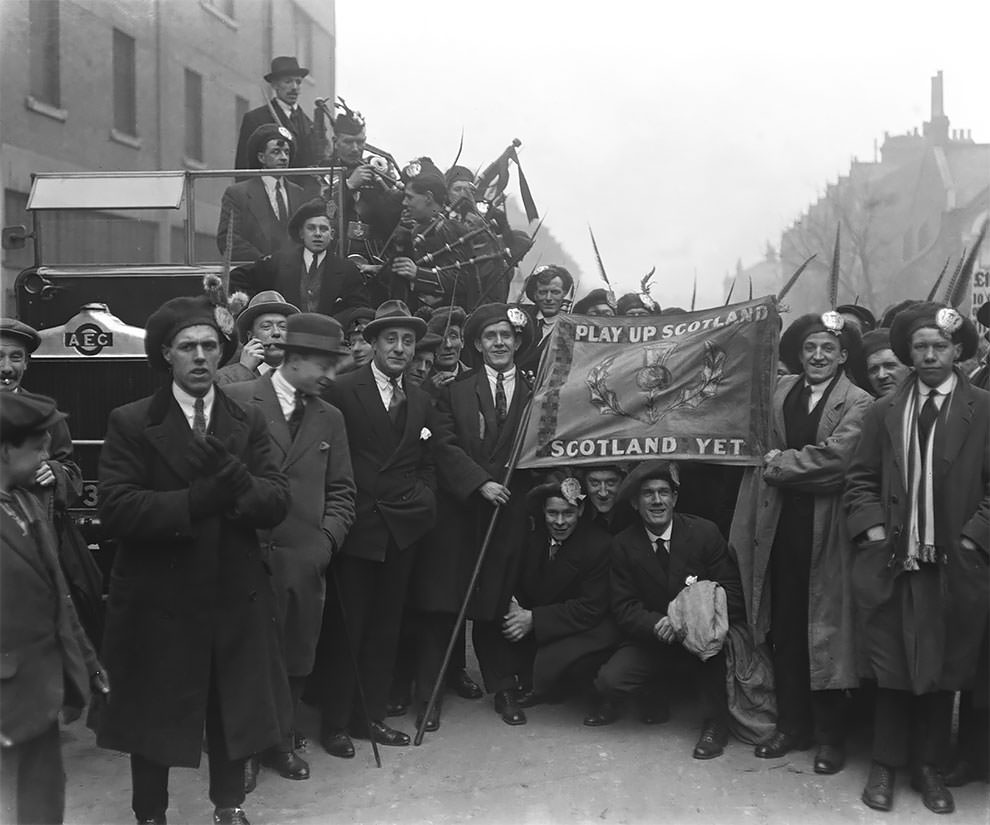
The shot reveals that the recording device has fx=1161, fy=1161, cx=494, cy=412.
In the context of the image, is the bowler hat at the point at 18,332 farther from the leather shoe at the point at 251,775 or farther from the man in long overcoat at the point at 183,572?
the leather shoe at the point at 251,775

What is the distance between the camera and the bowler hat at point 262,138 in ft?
26.2

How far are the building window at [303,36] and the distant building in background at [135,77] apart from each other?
0.05ft

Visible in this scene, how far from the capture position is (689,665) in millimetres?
5895

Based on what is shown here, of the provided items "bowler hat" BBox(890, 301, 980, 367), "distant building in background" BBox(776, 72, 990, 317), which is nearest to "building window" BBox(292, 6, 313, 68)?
"bowler hat" BBox(890, 301, 980, 367)

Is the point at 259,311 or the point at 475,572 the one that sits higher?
the point at 259,311

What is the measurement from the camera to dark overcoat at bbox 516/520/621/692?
6.01 m

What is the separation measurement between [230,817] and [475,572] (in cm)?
187

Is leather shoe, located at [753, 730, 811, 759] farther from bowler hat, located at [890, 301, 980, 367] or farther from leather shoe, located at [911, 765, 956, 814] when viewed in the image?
bowler hat, located at [890, 301, 980, 367]

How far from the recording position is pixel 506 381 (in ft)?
20.7

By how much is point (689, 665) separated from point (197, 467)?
2.96m

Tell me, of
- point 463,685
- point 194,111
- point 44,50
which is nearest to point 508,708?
point 463,685

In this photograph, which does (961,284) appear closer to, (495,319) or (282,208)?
(495,319)

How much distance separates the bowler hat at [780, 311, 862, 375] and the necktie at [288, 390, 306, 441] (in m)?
2.42

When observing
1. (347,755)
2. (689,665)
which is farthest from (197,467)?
(689,665)
